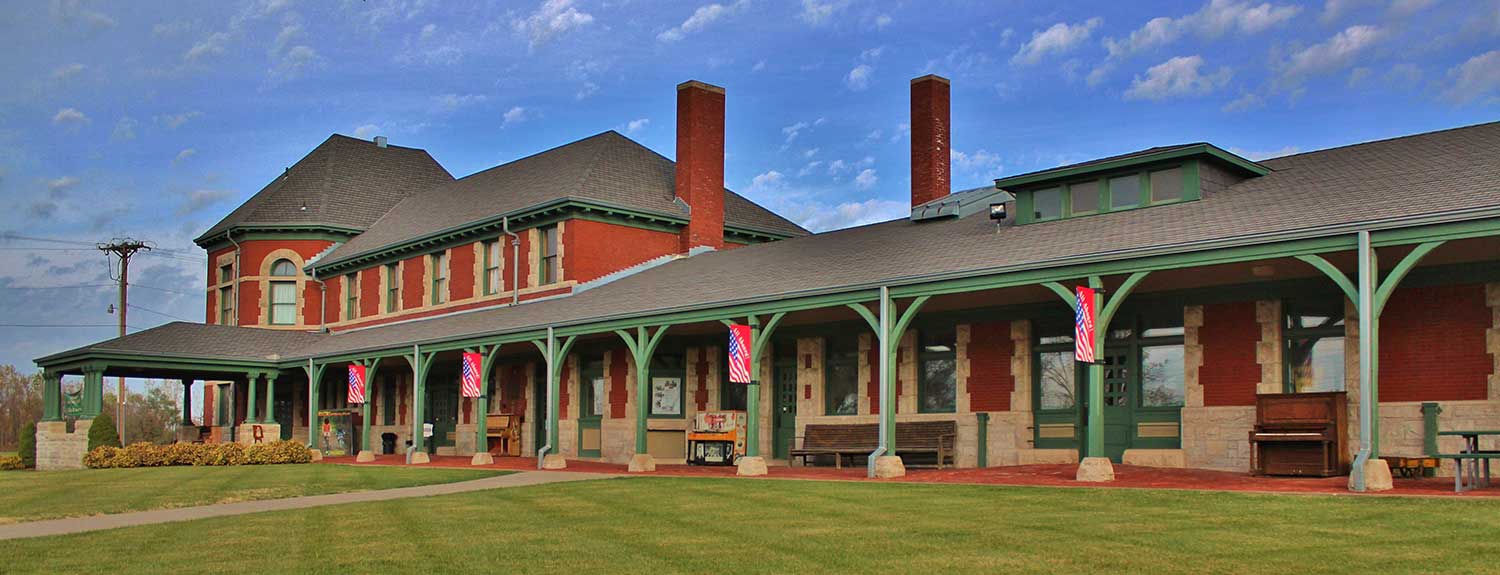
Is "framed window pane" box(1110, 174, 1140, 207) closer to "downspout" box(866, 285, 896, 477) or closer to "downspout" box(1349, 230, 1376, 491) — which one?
"downspout" box(866, 285, 896, 477)

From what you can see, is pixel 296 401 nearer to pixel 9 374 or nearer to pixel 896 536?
pixel 896 536

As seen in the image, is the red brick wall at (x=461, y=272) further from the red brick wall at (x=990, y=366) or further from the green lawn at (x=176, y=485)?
the red brick wall at (x=990, y=366)

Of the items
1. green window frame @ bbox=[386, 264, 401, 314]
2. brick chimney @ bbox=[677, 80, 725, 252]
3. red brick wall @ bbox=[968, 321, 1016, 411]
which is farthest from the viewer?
green window frame @ bbox=[386, 264, 401, 314]

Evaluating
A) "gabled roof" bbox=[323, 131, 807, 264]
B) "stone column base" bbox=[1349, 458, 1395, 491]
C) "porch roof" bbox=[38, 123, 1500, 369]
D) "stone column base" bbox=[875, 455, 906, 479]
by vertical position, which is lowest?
"stone column base" bbox=[875, 455, 906, 479]

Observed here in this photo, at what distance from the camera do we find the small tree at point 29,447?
36.9 metres

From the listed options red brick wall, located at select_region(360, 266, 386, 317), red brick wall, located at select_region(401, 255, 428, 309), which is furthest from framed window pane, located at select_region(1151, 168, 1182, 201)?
red brick wall, located at select_region(360, 266, 386, 317)

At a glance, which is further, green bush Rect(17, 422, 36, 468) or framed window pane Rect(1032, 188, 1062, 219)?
green bush Rect(17, 422, 36, 468)

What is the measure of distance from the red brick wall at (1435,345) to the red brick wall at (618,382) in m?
16.8

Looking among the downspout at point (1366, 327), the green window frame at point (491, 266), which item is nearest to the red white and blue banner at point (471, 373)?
the green window frame at point (491, 266)

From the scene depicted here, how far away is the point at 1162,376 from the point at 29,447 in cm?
3063

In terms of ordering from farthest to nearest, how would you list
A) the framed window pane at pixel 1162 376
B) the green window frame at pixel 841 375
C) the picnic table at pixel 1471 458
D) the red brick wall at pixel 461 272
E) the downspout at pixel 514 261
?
the red brick wall at pixel 461 272 → the downspout at pixel 514 261 → the green window frame at pixel 841 375 → the framed window pane at pixel 1162 376 → the picnic table at pixel 1471 458

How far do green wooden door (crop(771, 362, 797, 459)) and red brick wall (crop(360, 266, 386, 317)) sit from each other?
19075 mm

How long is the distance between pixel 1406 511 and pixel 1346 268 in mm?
6201

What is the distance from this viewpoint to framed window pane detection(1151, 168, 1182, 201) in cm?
2209
